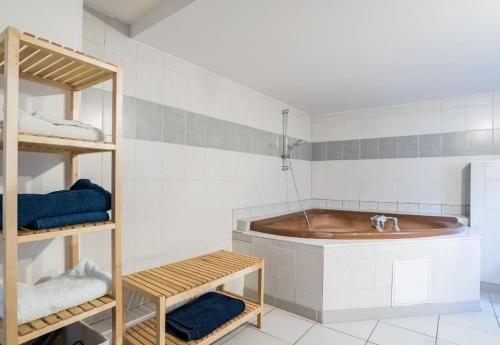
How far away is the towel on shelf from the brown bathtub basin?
5.19 ft

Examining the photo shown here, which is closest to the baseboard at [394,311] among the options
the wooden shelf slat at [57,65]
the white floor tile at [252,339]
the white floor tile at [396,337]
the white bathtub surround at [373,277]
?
the white bathtub surround at [373,277]

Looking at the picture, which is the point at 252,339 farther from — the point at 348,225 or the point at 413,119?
the point at 413,119

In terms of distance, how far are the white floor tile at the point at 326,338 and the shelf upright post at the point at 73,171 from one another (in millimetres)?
1346

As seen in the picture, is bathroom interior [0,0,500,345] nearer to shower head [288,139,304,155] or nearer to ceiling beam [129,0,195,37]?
ceiling beam [129,0,195,37]

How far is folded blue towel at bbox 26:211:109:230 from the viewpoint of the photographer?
951 mm

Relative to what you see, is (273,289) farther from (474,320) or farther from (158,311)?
(474,320)

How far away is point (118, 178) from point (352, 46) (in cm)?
160

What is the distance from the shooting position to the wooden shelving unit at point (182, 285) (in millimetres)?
1375

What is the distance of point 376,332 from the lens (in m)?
1.88

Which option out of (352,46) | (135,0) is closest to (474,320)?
(352,46)

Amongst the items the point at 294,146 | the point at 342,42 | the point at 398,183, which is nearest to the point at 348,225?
the point at 398,183

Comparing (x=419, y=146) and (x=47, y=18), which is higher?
(x=47, y=18)

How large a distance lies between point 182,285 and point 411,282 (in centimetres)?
162

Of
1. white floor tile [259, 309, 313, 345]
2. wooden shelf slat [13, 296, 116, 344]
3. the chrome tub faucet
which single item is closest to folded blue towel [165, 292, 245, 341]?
white floor tile [259, 309, 313, 345]
